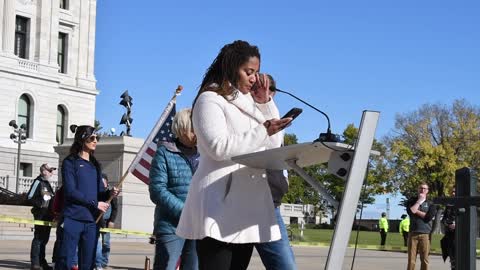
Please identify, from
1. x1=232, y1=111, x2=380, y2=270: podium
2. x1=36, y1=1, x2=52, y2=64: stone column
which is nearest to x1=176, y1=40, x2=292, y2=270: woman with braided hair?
x1=232, y1=111, x2=380, y2=270: podium

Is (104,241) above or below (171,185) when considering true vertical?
below

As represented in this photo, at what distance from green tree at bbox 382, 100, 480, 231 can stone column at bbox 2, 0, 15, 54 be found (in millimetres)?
35482

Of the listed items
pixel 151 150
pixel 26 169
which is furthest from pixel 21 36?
pixel 151 150

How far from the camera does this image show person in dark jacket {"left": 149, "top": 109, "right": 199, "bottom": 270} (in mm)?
7344

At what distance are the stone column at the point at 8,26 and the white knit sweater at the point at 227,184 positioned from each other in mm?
59757

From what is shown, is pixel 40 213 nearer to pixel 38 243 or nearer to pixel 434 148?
pixel 38 243

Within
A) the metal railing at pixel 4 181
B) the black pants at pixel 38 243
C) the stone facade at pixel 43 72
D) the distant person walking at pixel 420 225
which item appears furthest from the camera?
the stone facade at pixel 43 72

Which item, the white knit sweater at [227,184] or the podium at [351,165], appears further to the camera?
the white knit sweater at [227,184]

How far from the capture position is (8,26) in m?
63.0

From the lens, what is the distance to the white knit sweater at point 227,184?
469cm

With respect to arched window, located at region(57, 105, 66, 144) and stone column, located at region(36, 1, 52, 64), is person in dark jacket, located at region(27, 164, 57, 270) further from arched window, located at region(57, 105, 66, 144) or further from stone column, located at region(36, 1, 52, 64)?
arched window, located at region(57, 105, 66, 144)

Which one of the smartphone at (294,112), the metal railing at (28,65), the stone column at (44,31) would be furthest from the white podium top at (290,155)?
the stone column at (44,31)

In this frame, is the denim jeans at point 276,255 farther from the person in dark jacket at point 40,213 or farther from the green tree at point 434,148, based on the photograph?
the green tree at point 434,148

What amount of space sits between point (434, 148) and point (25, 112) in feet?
118
